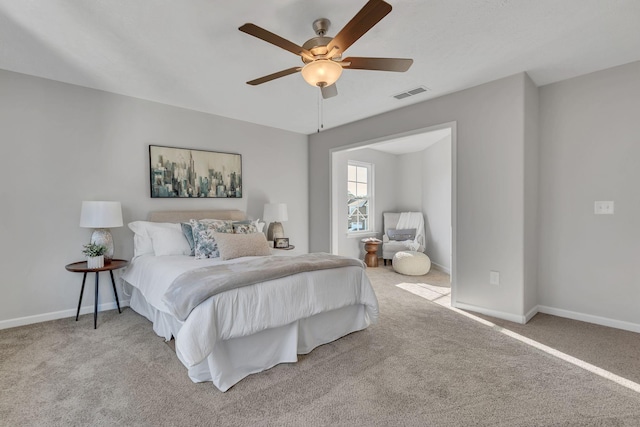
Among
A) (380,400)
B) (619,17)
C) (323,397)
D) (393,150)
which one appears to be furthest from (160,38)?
(393,150)

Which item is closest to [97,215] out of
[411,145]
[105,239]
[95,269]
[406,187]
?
[105,239]

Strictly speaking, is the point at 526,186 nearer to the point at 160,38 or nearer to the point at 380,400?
the point at 380,400

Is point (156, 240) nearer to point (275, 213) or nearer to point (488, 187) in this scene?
point (275, 213)

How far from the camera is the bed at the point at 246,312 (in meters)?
1.90

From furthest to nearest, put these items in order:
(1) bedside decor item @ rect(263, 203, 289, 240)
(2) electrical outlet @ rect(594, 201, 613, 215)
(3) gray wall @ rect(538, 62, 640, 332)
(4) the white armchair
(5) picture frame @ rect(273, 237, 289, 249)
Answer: (4) the white armchair → (1) bedside decor item @ rect(263, 203, 289, 240) → (5) picture frame @ rect(273, 237, 289, 249) → (2) electrical outlet @ rect(594, 201, 613, 215) → (3) gray wall @ rect(538, 62, 640, 332)

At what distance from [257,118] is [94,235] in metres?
2.49

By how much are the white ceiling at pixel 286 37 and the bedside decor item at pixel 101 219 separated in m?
1.29

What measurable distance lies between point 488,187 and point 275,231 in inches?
112

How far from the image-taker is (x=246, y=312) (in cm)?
202

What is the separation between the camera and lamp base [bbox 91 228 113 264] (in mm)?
3088

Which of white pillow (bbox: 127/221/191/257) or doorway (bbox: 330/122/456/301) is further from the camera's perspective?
doorway (bbox: 330/122/456/301)

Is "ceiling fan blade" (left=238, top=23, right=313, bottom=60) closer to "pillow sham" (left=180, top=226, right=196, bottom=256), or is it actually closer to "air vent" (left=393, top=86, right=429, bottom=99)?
"air vent" (left=393, top=86, right=429, bottom=99)

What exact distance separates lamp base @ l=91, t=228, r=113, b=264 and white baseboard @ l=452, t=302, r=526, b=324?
3868 mm

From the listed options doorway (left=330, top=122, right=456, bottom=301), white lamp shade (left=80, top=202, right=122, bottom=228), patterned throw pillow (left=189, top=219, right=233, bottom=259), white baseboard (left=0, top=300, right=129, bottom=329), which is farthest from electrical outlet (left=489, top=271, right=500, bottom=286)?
white baseboard (left=0, top=300, right=129, bottom=329)
